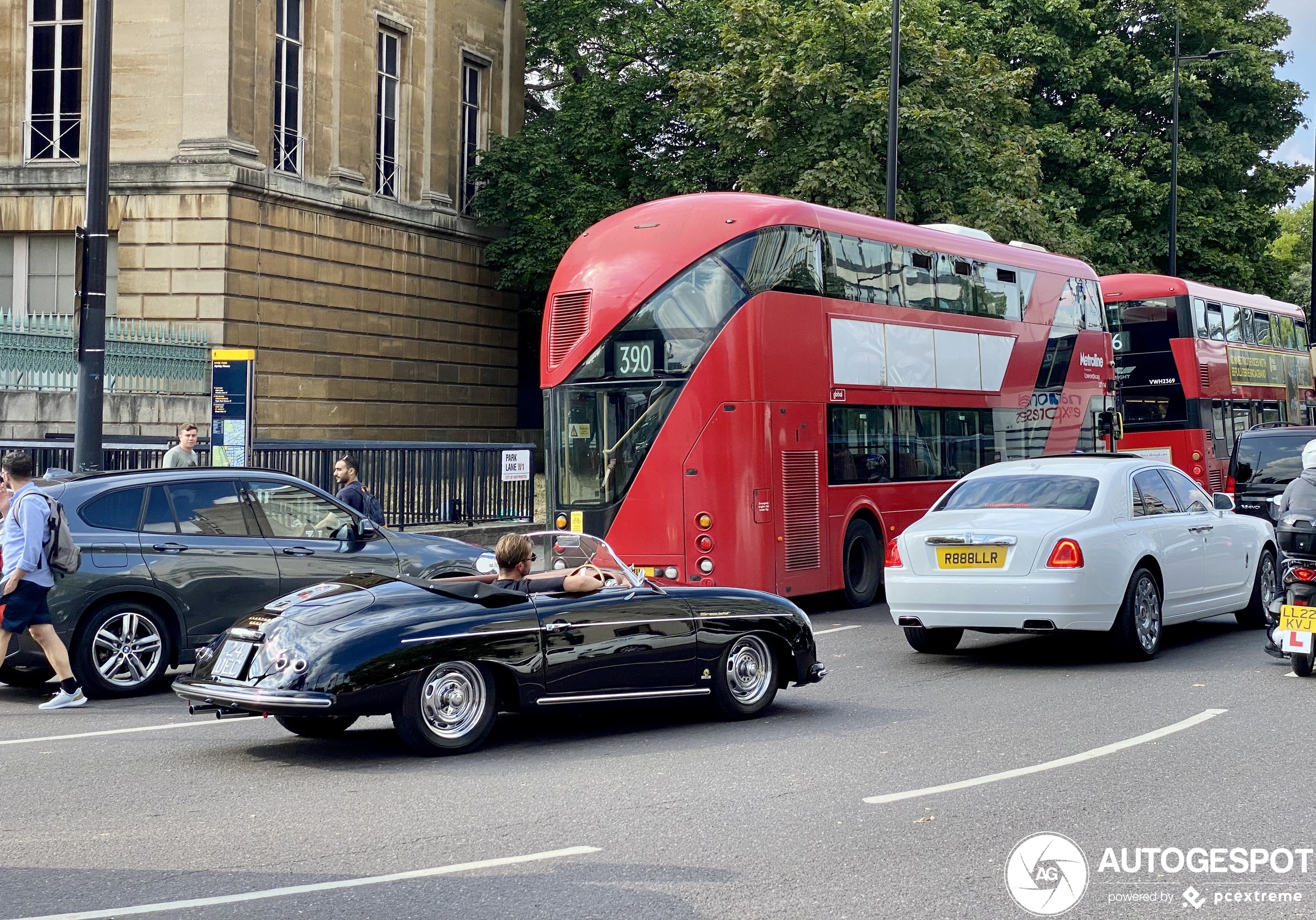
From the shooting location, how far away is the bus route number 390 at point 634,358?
15555 millimetres

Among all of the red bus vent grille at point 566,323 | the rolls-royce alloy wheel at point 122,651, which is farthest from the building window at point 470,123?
the rolls-royce alloy wheel at point 122,651

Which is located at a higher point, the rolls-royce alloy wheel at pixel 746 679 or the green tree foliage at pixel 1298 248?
the green tree foliage at pixel 1298 248

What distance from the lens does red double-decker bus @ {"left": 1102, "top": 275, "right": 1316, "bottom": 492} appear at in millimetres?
26812

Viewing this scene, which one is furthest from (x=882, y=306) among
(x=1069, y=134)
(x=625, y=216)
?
(x=1069, y=134)

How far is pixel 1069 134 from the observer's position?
38.4 meters

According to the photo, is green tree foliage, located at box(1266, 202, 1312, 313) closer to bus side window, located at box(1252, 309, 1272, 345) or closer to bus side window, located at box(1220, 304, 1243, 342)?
bus side window, located at box(1252, 309, 1272, 345)

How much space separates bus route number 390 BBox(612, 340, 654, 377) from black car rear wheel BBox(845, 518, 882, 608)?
322 centimetres

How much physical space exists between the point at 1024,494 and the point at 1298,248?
7326 centimetres

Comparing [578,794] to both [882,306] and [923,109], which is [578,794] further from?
Result: [923,109]

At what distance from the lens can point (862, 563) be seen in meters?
17.5

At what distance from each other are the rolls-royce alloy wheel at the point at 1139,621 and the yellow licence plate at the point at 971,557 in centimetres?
101

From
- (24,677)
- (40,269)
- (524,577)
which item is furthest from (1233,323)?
(24,677)

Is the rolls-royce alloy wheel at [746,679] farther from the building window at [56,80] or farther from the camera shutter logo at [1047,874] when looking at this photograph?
the building window at [56,80]

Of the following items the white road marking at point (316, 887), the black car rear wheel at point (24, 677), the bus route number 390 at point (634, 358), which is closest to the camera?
the white road marking at point (316, 887)
